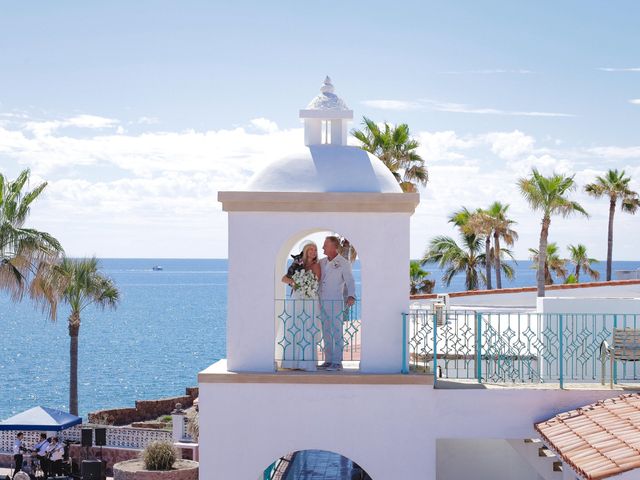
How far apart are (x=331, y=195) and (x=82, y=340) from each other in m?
96.6

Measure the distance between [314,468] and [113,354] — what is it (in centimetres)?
7681

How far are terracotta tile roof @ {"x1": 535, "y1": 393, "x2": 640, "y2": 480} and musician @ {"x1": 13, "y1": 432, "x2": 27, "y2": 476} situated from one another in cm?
1314

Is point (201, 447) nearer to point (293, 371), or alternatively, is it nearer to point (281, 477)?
point (293, 371)

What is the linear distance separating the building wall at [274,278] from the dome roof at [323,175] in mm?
373

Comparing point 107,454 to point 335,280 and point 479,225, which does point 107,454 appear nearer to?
point 335,280

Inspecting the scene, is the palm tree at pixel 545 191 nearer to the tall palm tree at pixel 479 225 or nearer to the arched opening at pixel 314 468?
the tall palm tree at pixel 479 225

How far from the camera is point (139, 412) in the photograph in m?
34.5

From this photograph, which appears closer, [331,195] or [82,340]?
[331,195]

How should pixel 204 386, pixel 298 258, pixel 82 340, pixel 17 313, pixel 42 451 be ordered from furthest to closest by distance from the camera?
pixel 17 313 → pixel 82 340 → pixel 42 451 → pixel 298 258 → pixel 204 386

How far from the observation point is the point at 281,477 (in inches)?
670

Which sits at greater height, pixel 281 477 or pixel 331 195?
pixel 331 195

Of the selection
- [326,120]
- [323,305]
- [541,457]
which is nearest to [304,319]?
[323,305]

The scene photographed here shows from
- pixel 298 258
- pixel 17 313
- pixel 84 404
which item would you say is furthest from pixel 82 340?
pixel 298 258

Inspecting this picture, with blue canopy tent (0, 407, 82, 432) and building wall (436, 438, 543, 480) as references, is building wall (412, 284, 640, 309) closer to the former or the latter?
building wall (436, 438, 543, 480)
